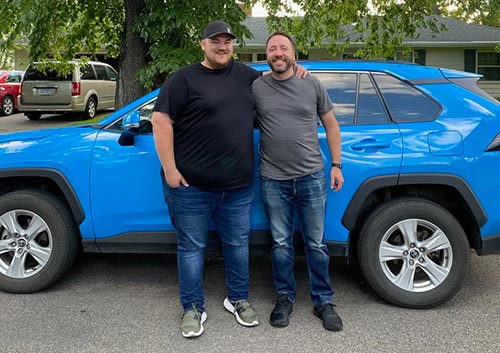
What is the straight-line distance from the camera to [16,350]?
315 cm

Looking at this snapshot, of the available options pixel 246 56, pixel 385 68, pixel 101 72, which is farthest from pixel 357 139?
pixel 246 56

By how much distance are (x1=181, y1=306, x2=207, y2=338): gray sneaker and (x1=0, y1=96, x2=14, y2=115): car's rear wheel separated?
16.5 metres

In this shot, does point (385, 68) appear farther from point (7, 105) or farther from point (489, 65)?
point (489, 65)

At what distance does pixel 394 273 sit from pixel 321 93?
150 cm

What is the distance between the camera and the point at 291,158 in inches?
131

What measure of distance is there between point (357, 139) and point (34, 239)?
256 centimetres

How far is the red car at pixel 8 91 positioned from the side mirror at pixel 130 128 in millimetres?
15672

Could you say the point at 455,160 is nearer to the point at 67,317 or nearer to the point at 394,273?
the point at 394,273

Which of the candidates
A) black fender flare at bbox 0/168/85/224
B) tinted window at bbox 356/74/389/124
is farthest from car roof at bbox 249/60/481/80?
black fender flare at bbox 0/168/85/224

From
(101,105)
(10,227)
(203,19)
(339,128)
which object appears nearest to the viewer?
(339,128)

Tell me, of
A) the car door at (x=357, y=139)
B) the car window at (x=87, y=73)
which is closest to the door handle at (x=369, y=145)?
the car door at (x=357, y=139)

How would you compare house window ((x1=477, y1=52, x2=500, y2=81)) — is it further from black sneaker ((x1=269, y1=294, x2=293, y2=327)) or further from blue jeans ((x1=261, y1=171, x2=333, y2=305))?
black sneaker ((x1=269, y1=294, x2=293, y2=327))

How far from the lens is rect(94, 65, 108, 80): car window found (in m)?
17.4

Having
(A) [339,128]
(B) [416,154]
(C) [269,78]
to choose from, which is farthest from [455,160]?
(C) [269,78]
